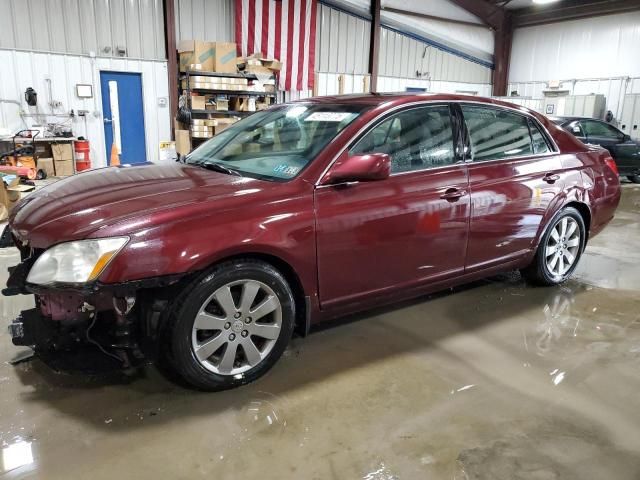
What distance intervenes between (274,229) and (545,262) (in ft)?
7.61

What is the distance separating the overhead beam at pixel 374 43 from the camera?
13.4m

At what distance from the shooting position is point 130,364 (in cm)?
214

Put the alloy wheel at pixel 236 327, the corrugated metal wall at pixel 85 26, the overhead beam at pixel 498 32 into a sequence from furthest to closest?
the overhead beam at pixel 498 32 → the corrugated metal wall at pixel 85 26 → the alloy wheel at pixel 236 327

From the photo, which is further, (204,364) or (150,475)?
(204,364)

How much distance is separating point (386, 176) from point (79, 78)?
9.33 m

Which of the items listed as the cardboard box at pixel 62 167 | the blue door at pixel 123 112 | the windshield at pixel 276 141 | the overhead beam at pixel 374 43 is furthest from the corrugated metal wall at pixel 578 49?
the windshield at pixel 276 141

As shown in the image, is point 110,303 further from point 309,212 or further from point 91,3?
point 91,3

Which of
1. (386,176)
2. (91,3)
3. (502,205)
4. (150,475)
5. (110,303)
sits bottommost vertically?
(150,475)

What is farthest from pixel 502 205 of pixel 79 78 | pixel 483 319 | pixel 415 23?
pixel 415 23

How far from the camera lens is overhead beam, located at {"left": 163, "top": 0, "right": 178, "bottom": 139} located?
10.3 meters

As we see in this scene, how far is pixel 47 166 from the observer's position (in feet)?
30.0

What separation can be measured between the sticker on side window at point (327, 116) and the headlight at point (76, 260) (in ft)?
4.29

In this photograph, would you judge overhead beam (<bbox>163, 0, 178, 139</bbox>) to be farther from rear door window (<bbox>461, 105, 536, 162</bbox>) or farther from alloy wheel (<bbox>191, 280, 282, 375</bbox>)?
alloy wheel (<bbox>191, 280, 282, 375</bbox>)

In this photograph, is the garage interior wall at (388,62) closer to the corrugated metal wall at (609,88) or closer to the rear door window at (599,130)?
the corrugated metal wall at (609,88)
